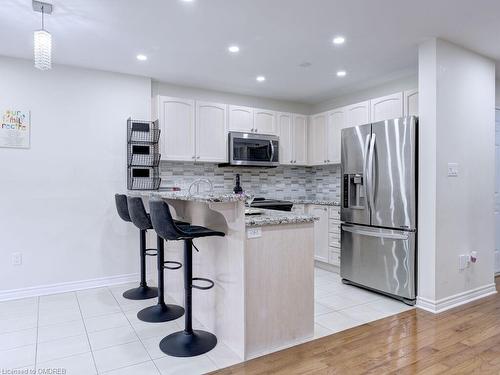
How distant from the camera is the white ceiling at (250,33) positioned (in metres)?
2.58

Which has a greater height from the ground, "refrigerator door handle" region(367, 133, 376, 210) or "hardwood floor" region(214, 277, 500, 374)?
"refrigerator door handle" region(367, 133, 376, 210)

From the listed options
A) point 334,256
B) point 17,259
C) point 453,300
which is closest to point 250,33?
point 334,256

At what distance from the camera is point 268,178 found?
18.0 feet

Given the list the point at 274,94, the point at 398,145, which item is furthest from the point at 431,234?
the point at 274,94

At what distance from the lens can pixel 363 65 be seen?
3.88 m

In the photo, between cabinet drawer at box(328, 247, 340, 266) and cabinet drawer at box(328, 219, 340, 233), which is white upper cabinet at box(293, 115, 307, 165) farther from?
cabinet drawer at box(328, 247, 340, 266)

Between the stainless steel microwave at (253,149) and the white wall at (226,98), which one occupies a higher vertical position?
the white wall at (226,98)

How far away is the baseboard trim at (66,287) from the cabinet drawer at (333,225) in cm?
253

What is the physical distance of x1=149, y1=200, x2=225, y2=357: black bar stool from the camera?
89.1 inches

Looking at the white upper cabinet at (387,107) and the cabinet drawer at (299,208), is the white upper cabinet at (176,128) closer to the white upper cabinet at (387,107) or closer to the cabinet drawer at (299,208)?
the cabinet drawer at (299,208)

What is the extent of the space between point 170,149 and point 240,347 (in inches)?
106

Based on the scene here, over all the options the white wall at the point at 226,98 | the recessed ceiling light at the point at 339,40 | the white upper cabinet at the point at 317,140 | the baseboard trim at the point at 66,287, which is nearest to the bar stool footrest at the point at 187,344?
the baseboard trim at the point at 66,287

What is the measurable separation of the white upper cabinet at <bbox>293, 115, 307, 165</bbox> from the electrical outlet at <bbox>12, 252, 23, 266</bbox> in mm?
3737

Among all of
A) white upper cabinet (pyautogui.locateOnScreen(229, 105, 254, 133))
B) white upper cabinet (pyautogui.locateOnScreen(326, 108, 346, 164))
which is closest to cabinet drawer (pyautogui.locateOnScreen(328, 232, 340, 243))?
white upper cabinet (pyautogui.locateOnScreen(326, 108, 346, 164))
